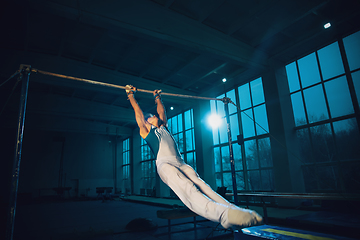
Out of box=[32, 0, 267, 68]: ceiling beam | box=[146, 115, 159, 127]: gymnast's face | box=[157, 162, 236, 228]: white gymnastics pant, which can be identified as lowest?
box=[157, 162, 236, 228]: white gymnastics pant

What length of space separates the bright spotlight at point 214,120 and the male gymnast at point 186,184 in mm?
9050

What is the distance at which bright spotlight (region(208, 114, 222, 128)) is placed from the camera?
13.4m

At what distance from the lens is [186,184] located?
2982mm

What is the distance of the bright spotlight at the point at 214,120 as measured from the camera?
527 inches

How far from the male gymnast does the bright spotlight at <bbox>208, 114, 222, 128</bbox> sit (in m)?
9.05

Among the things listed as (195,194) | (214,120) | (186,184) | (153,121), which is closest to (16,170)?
(153,121)

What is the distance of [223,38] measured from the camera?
30.1ft

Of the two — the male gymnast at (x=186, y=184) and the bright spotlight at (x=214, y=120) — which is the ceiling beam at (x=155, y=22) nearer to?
the male gymnast at (x=186, y=184)

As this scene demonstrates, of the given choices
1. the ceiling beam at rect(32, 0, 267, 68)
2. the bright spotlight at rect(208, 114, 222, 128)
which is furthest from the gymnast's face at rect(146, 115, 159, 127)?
the bright spotlight at rect(208, 114, 222, 128)

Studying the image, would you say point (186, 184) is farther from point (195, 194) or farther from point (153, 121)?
point (153, 121)

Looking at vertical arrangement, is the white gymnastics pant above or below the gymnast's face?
below

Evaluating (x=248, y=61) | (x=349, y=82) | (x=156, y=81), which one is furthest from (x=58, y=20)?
(x=349, y=82)

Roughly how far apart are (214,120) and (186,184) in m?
10.7

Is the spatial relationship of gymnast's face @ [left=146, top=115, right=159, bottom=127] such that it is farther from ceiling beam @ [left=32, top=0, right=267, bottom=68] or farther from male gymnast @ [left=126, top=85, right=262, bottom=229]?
ceiling beam @ [left=32, top=0, right=267, bottom=68]
